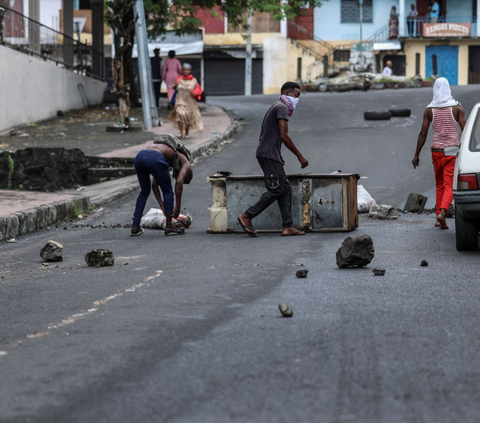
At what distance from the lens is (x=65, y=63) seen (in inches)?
1169

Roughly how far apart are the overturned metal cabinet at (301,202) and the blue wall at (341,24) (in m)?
46.7

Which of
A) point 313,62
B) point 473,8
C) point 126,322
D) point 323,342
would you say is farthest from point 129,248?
point 473,8

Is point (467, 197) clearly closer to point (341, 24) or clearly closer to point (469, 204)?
point (469, 204)

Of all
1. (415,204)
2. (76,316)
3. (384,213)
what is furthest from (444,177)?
(76,316)

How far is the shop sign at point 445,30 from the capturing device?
177 feet

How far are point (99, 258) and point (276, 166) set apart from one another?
2.78m

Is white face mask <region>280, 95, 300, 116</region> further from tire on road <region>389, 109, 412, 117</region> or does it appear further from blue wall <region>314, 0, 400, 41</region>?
blue wall <region>314, 0, 400, 41</region>

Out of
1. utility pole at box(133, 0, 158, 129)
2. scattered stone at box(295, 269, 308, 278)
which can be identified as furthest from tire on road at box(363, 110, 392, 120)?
scattered stone at box(295, 269, 308, 278)

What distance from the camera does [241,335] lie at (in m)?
4.63

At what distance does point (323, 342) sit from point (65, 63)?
2673 cm

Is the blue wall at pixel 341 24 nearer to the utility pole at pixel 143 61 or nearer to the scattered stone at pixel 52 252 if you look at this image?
the utility pole at pixel 143 61

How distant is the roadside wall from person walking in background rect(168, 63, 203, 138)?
5.10 m

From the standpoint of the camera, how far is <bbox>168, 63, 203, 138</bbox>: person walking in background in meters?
20.5

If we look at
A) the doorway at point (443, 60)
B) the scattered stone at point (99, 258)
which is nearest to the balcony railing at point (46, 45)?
the scattered stone at point (99, 258)
